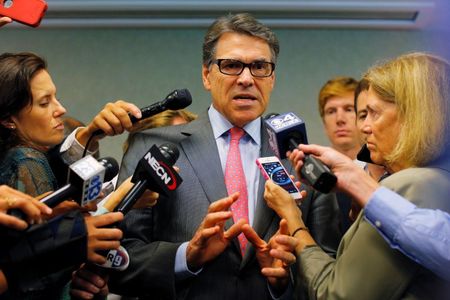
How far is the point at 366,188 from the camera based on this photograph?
57.7 inches

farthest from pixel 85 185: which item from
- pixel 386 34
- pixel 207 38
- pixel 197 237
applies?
pixel 386 34

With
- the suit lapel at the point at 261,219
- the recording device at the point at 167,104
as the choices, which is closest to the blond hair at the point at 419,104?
the suit lapel at the point at 261,219

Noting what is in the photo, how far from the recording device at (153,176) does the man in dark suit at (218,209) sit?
144 millimetres

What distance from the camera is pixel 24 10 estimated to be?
1790 mm

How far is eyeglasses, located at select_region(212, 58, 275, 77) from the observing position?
2.09 m

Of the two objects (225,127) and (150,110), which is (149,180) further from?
(225,127)

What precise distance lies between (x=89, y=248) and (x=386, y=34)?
307 centimetres

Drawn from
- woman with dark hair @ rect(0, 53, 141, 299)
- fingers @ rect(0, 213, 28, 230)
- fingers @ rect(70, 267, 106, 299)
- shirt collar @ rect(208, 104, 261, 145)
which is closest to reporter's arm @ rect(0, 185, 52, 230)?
fingers @ rect(0, 213, 28, 230)

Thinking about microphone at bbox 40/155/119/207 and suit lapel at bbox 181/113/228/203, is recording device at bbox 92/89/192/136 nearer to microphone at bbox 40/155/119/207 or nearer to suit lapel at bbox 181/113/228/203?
suit lapel at bbox 181/113/228/203

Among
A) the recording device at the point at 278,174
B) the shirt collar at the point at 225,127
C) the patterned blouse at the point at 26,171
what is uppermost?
the shirt collar at the point at 225,127

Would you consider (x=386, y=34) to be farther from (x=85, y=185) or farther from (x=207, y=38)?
(x=85, y=185)

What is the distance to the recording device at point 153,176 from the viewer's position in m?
1.62

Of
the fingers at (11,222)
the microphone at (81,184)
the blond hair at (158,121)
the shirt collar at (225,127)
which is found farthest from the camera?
the blond hair at (158,121)

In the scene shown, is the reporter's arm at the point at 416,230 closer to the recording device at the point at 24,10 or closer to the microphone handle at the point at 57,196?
the microphone handle at the point at 57,196
